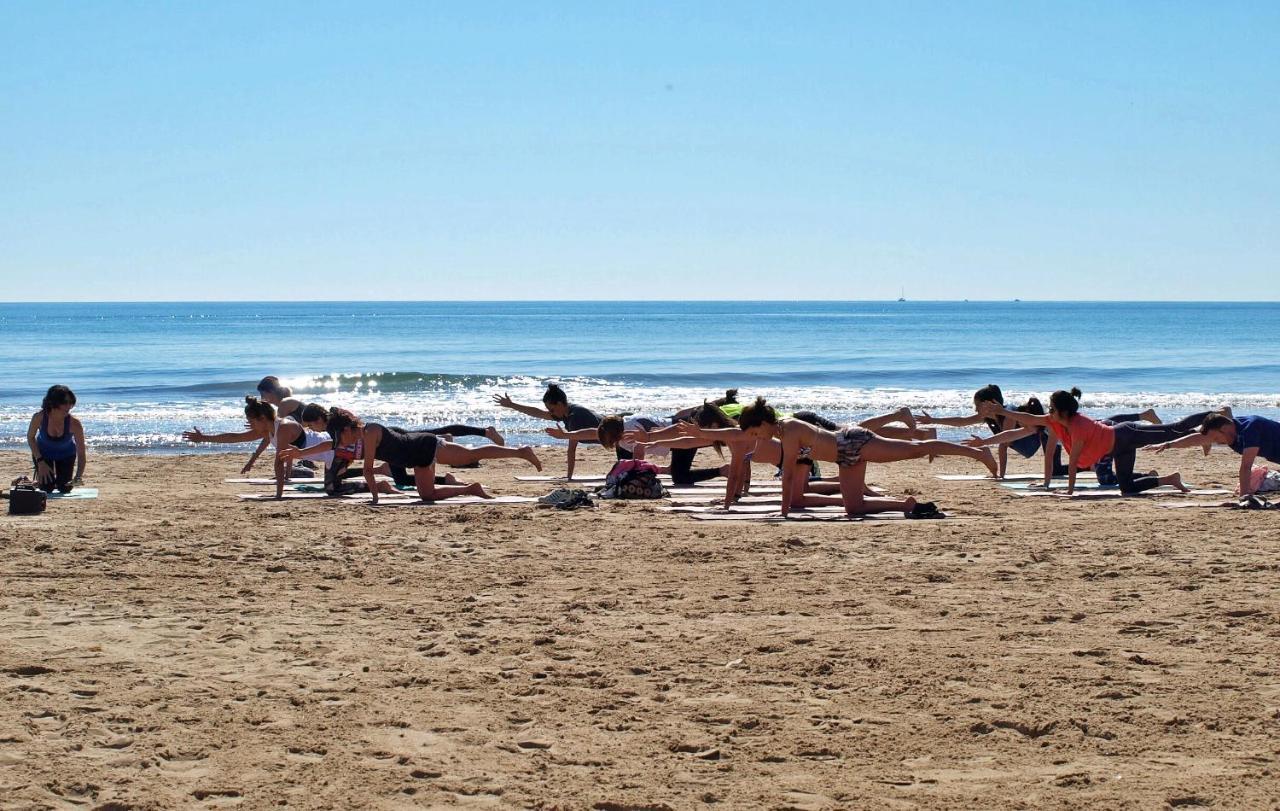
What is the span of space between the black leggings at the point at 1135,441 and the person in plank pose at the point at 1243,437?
509 millimetres

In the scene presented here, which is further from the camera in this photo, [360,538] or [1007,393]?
[1007,393]

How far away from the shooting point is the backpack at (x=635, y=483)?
11531 millimetres

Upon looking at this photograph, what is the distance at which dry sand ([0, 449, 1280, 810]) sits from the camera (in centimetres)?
435

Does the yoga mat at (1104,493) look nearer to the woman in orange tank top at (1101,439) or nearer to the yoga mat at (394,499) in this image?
the woman in orange tank top at (1101,439)

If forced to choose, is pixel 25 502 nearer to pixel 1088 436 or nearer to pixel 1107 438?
pixel 1088 436

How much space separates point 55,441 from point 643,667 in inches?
331

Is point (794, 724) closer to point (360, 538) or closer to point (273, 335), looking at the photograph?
point (360, 538)

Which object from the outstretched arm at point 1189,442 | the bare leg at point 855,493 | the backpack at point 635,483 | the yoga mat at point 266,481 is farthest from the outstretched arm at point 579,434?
the outstretched arm at point 1189,442

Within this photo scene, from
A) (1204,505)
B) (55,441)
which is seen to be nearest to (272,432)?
(55,441)

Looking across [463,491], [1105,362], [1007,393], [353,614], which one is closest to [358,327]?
[1105,362]

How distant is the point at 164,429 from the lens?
69.9 ft

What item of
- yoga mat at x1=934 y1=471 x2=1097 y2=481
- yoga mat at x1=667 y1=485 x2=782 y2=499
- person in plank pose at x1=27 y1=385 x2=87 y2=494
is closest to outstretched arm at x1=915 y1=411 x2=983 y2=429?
yoga mat at x1=934 y1=471 x2=1097 y2=481

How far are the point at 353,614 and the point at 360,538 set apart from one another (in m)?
2.50

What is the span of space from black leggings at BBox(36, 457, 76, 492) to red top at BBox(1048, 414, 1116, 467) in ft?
30.8
